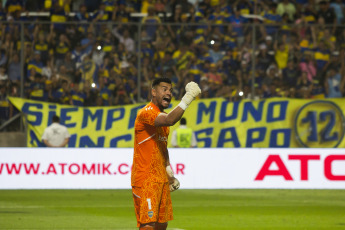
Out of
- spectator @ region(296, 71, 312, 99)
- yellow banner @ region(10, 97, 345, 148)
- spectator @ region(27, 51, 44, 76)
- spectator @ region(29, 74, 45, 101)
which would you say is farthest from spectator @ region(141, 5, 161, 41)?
spectator @ region(296, 71, 312, 99)

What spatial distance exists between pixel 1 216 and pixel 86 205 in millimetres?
2493

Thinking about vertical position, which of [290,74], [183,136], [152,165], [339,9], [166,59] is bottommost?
[183,136]

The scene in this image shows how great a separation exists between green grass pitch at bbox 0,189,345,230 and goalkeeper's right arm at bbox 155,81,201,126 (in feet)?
16.3

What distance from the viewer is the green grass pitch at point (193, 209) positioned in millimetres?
11273

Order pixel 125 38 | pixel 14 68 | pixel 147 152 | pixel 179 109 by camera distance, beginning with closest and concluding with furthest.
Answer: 1. pixel 179 109
2. pixel 147 152
3. pixel 14 68
4. pixel 125 38

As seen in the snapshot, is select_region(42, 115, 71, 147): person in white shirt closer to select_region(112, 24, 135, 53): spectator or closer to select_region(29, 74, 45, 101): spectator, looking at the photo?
select_region(29, 74, 45, 101): spectator

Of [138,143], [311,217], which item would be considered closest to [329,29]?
[311,217]

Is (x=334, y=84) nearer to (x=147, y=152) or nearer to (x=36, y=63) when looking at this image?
Answer: (x=36, y=63)

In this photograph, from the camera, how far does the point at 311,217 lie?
12344 millimetres

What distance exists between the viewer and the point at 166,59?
775 inches

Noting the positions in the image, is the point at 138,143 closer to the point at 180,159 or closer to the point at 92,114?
the point at 180,159

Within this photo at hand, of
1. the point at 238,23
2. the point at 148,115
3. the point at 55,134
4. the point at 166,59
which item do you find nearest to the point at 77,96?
the point at 55,134

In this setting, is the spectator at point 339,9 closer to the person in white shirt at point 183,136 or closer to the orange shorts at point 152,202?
the person in white shirt at point 183,136

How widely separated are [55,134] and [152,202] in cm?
1309
